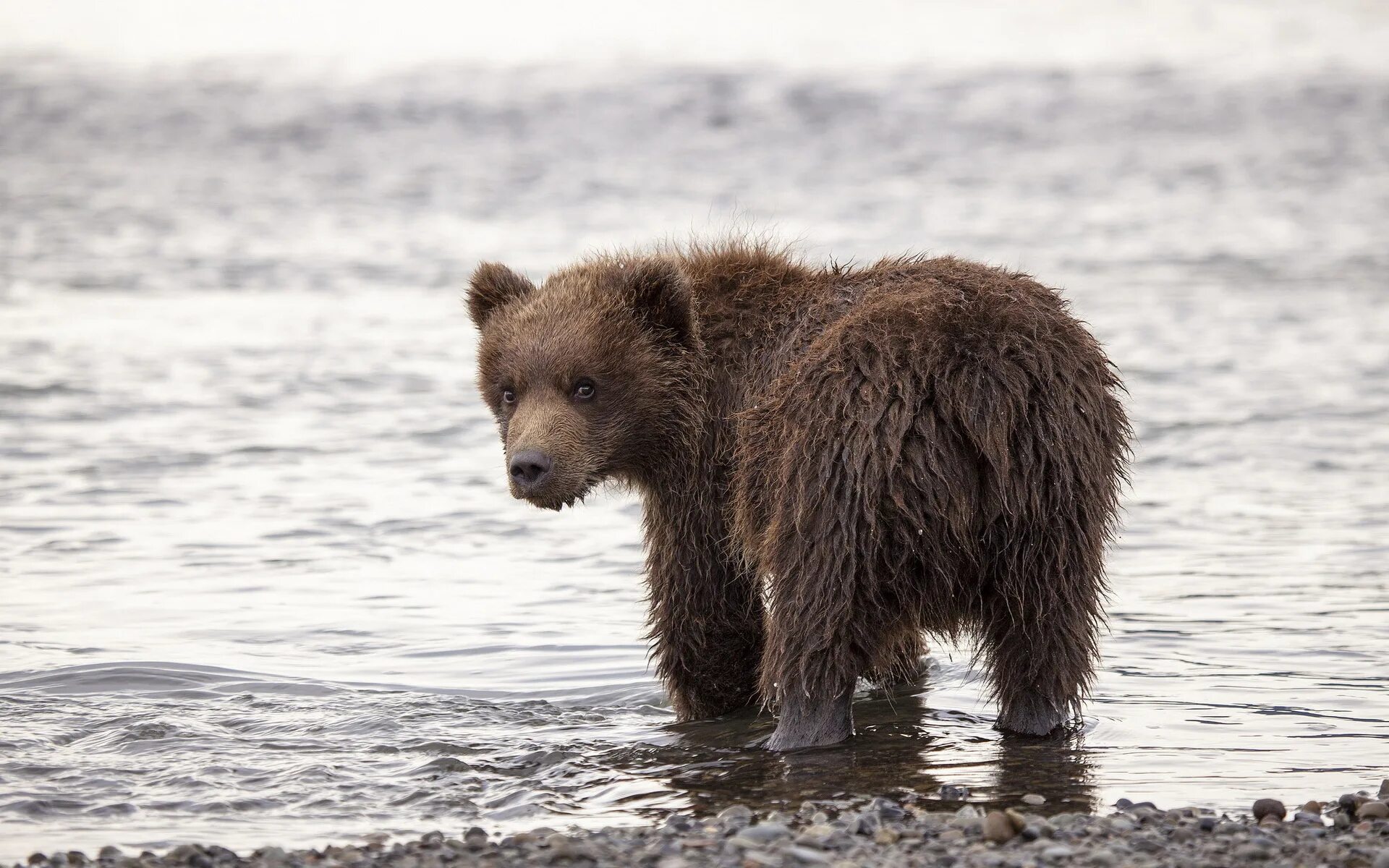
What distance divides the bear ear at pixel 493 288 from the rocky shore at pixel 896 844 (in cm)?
251

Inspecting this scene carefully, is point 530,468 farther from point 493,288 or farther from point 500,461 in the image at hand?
point 500,461

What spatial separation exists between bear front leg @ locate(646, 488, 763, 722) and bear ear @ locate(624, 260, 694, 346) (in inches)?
28.6

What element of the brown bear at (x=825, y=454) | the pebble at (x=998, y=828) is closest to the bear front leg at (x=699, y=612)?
the brown bear at (x=825, y=454)

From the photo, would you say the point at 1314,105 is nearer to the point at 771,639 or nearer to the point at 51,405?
the point at 51,405

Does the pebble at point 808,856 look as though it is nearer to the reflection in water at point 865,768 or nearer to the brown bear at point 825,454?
the reflection in water at point 865,768

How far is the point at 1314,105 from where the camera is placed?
2836cm

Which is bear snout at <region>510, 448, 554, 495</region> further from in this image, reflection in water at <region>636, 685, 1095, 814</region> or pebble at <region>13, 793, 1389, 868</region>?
→ pebble at <region>13, 793, 1389, 868</region>

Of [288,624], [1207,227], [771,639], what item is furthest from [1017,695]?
[1207,227]

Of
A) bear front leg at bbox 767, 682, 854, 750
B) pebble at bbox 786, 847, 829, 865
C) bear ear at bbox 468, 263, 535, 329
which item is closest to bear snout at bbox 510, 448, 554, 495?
bear ear at bbox 468, 263, 535, 329

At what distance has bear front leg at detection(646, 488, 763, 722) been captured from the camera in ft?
22.6

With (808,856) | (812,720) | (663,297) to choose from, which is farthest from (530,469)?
(808,856)

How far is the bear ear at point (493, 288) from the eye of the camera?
712cm

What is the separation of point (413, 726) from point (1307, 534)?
221 inches

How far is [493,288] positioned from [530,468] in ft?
3.52
